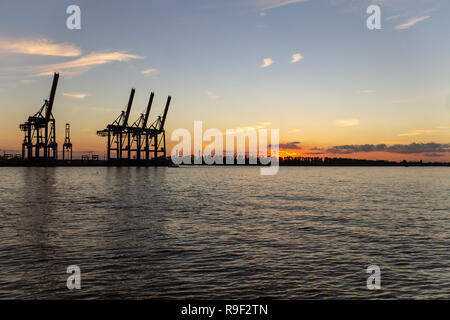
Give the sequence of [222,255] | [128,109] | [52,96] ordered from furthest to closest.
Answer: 1. [128,109]
2. [52,96]
3. [222,255]

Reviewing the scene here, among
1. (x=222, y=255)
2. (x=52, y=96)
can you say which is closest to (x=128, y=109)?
(x=52, y=96)

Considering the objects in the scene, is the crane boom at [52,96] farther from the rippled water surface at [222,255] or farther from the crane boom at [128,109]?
the rippled water surface at [222,255]

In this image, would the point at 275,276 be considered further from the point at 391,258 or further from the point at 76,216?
the point at 76,216

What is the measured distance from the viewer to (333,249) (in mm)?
15992

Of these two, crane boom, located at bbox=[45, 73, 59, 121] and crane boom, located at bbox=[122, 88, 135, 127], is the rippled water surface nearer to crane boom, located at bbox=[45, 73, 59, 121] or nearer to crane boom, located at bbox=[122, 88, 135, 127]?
crane boom, located at bbox=[45, 73, 59, 121]

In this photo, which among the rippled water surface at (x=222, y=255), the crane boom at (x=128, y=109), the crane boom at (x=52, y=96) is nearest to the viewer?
the rippled water surface at (x=222, y=255)

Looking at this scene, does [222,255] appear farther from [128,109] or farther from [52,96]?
[128,109]

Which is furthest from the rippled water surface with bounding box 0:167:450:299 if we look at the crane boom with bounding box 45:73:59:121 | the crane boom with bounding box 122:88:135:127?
the crane boom with bounding box 122:88:135:127

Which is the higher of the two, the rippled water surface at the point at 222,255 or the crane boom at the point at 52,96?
the crane boom at the point at 52,96

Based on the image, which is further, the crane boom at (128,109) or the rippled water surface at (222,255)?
the crane boom at (128,109)

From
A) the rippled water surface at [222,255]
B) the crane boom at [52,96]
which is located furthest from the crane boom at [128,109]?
the rippled water surface at [222,255]

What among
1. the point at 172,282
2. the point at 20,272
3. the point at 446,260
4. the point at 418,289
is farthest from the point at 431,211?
the point at 20,272
